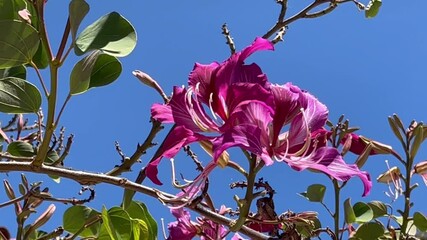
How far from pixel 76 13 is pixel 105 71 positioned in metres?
0.14

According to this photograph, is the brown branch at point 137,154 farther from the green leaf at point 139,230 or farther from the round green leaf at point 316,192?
the round green leaf at point 316,192

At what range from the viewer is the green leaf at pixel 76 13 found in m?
0.92

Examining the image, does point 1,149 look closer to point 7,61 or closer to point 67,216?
point 67,216

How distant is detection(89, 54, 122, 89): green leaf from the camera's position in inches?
40.2

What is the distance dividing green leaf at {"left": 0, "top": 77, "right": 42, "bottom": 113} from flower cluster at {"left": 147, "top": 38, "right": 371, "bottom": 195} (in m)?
0.22

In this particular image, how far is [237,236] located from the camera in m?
1.30

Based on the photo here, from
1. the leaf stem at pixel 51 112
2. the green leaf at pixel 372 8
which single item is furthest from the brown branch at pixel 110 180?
the green leaf at pixel 372 8

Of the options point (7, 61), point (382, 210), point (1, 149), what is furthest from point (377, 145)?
point (1, 149)

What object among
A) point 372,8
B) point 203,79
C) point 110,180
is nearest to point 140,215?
point 110,180

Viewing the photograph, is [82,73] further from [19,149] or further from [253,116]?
[19,149]

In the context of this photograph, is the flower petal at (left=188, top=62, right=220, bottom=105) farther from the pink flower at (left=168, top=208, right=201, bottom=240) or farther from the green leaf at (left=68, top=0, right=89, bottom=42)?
the pink flower at (left=168, top=208, right=201, bottom=240)

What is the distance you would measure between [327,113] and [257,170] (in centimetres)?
16

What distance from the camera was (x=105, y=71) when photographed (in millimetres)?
1036

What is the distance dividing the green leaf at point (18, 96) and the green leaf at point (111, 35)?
0.41ft
